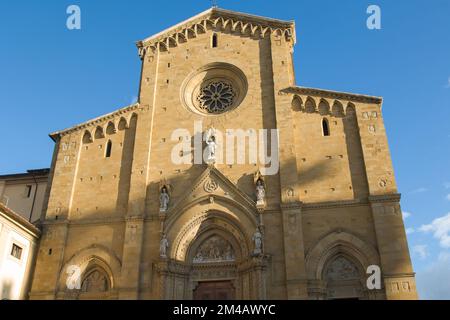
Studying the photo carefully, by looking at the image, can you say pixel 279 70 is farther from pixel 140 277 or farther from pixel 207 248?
pixel 140 277

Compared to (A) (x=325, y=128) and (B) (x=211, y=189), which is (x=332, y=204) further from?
(B) (x=211, y=189)

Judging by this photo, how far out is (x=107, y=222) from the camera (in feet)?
67.2

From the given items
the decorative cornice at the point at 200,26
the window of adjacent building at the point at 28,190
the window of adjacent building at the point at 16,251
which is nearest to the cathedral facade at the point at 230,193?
the decorative cornice at the point at 200,26

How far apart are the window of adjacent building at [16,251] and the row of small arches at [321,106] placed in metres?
13.9

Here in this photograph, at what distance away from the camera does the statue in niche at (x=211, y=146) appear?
67.8 ft

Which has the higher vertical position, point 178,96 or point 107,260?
point 178,96

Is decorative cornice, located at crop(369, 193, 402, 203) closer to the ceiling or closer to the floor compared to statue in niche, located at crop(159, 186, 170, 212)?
closer to the floor

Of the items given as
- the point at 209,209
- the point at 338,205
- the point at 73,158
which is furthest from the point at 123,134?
the point at 338,205

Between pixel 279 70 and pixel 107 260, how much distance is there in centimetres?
1229

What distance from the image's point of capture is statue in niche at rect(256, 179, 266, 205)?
19.2 meters

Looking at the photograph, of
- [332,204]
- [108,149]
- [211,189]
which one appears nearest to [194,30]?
[108,149]

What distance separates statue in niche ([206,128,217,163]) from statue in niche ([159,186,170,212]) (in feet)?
7.92

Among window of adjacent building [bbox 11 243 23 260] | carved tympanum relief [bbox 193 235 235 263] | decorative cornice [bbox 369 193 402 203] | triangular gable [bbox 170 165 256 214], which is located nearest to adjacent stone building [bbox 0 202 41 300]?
window of adjacent building [bbox 11 243 23 260]

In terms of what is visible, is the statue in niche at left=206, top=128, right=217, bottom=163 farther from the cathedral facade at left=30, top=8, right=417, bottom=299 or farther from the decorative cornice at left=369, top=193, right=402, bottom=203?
the decorative cornice at left=369, top=193, right=402, bottom=203
